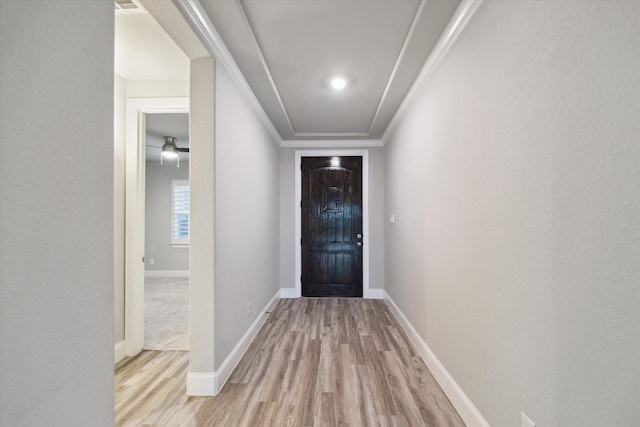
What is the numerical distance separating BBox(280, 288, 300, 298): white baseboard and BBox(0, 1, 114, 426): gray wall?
11.8 feet

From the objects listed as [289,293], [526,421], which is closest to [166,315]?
[289,293]

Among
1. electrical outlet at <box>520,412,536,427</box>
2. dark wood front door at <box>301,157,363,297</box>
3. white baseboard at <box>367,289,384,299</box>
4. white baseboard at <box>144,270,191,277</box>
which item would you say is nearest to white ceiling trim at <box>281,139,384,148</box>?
dark wood front door at <box>301,157,363,297</box>

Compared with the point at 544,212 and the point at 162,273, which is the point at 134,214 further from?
the point at 162,273

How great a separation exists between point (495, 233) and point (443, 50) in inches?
53.4

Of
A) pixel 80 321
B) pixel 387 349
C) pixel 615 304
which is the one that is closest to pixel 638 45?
pixel 615 304

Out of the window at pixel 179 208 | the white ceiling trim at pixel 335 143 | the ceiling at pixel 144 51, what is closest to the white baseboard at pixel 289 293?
the white ceiling trim at pixel 335 143

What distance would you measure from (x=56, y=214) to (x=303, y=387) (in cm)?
189

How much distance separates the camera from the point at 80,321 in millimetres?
949

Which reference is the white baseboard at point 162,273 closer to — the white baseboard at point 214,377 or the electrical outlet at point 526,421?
the white baseboard at point 214,377

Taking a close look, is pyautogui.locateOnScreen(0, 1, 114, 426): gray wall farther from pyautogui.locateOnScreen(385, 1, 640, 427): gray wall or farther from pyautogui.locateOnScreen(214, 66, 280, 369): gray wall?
pyautogui.locateOnScreen(385, 1, 640, 427): gray wall

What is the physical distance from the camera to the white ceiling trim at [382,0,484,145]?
1.60 metres

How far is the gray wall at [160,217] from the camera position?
6.43 m

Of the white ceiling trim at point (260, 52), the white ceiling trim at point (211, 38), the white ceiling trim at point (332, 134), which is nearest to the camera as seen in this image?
the white ceiling trim at point (211, 38)

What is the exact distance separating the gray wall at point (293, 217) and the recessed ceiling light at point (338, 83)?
1.96 m
